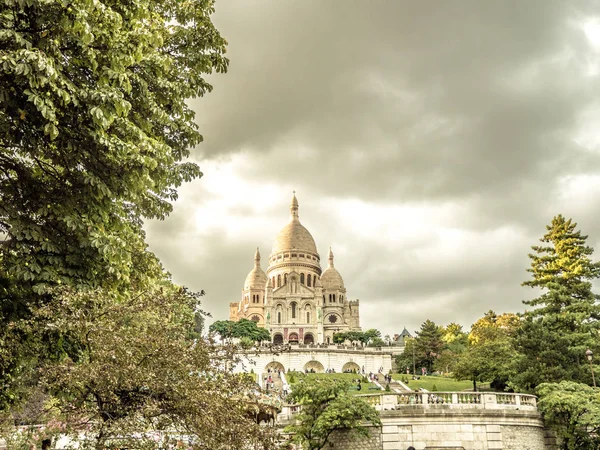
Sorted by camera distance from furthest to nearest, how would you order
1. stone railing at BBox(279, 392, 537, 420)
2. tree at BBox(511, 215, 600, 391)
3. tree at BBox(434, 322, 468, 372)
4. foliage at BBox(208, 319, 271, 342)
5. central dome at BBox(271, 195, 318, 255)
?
central dome at BBox(271, 195, 318, 255) → foliage at BBox(208, 319, 271, 342) → tree at BBox(434, 322, 468, 372) → tree at BBox(511, 215, 600, 391) → stone railing at BBox(279, 392, 537, 420)

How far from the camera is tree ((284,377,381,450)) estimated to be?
22.6 m

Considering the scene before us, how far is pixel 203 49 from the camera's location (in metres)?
14.2

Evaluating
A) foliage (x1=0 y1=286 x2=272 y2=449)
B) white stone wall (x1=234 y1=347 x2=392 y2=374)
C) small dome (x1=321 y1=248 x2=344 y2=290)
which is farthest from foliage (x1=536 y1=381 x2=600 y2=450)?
small dome (x1=321 y1=248 x2=344 y2=290)

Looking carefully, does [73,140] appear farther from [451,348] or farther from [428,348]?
[451,348]

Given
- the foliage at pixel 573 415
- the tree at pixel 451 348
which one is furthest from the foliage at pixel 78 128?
the tree at pixel 451 348

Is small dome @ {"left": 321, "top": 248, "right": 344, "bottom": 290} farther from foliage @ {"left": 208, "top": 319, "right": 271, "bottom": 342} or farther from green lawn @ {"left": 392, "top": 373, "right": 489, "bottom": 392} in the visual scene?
green lawn @ {"left": 392, "top": 373, "right": 489, "bottom": 392}

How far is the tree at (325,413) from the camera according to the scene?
22.6 meters

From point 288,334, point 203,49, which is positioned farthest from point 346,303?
point 203,49

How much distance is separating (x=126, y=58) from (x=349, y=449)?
19019mm

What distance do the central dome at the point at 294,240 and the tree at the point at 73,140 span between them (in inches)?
3758

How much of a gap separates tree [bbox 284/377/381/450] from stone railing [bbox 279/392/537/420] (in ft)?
4.74

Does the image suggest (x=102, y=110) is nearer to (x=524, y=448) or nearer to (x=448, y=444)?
(x=448, y=444)

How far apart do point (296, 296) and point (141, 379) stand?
88.2 meters

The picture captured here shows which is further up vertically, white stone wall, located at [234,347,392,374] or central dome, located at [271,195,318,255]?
central dome, located at [271,195,318,255]
